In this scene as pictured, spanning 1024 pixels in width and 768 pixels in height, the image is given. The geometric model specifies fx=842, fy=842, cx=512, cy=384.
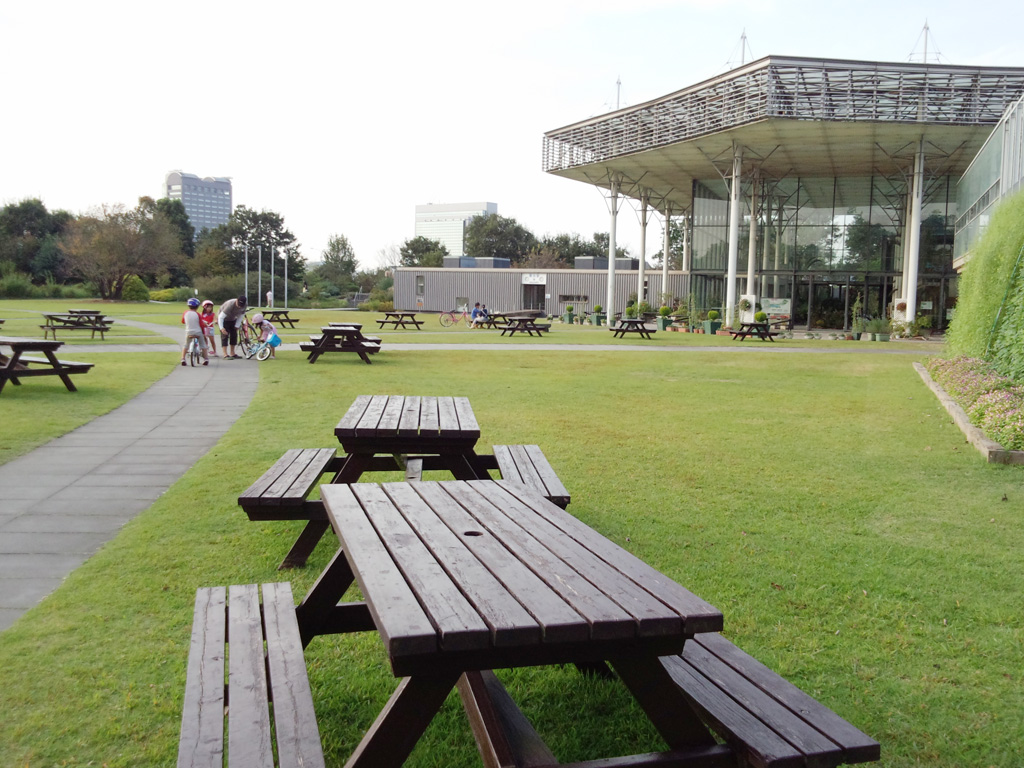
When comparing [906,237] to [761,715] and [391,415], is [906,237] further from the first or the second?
[761,715]

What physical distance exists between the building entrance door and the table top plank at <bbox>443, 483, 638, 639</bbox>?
186ft

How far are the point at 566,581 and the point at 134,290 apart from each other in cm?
6465

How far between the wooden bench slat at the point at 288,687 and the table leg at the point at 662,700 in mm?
806

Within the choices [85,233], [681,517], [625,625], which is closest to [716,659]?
[625,625]

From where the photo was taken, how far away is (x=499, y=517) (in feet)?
9.32

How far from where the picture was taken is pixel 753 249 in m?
38.0

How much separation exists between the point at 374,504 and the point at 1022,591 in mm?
3372

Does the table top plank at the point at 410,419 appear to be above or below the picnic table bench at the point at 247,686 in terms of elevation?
above

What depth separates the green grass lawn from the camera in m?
2.87

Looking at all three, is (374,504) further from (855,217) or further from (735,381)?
(855,217)

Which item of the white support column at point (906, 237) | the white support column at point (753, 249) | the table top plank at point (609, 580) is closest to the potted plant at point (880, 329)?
the white support column at point (906, 237)

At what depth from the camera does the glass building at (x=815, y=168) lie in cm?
2978

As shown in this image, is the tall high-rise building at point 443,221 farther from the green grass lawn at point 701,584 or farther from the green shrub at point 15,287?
the green grass lawn at point 701,584

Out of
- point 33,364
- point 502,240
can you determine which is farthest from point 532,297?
point 33,364
